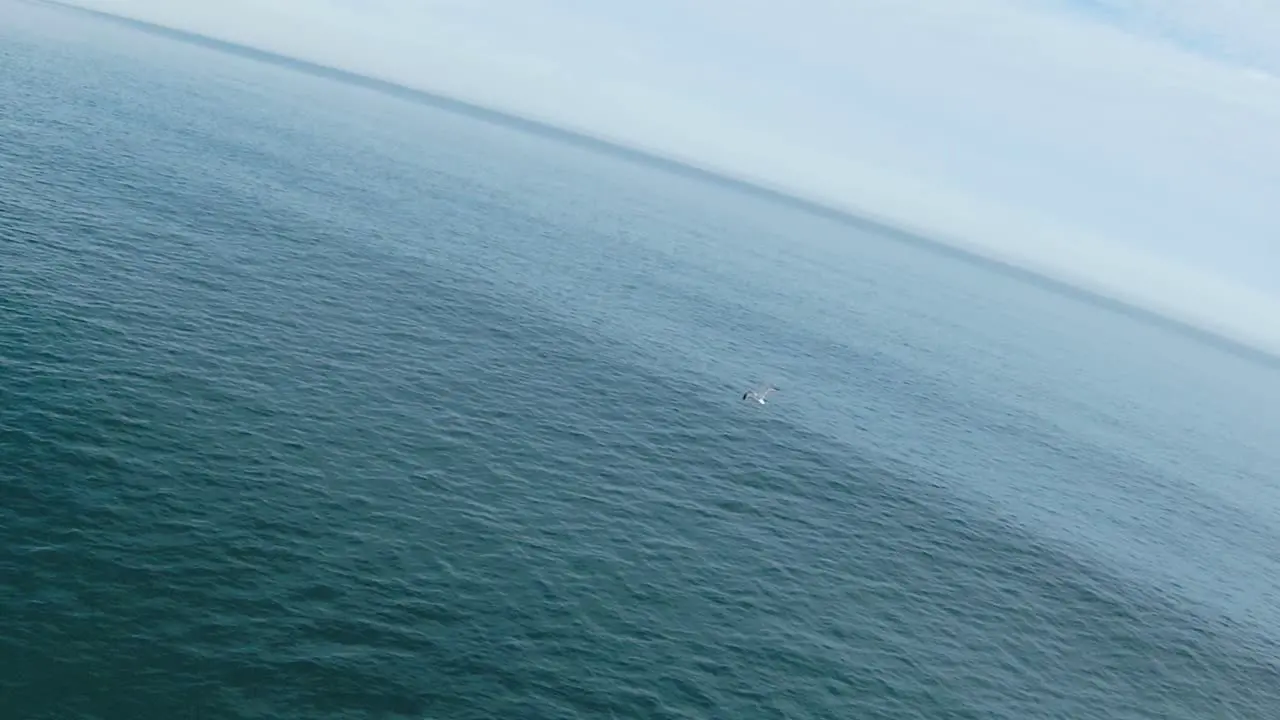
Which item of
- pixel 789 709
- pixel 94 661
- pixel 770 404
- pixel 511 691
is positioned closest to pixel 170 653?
pixel 94 661

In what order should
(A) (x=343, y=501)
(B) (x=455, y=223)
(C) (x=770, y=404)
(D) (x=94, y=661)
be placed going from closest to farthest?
(D) (x=94, y=661) < (A) (x=343, y=501) < (C) (x=770, y=404) < (B) (x=455, y=223)

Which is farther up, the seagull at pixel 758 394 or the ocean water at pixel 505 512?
the seagull at pixel 758 394

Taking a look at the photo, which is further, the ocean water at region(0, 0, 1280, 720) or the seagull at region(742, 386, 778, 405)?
the seagull at region(742, 386, 778, 405)

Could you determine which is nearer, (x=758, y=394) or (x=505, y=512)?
(x=505, y=512)

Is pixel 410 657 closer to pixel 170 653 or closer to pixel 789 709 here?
pixel 170 653

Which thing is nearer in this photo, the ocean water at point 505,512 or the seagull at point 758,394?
the ocean water at point 505,512

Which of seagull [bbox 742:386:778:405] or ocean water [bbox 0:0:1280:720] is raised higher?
seagull [bbox 742:386:778:405]

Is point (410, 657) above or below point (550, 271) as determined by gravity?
below

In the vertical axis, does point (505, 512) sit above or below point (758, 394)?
below
